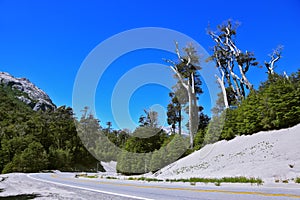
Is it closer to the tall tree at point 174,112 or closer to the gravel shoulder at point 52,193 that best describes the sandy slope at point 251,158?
the gravel shoulder at point 52,193

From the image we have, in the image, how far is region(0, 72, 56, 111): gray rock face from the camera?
15325cm

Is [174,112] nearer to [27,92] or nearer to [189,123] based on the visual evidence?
[189,123]

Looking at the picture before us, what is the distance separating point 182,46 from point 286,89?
1898 centimetres

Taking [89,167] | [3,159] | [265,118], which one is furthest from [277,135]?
[89,167]

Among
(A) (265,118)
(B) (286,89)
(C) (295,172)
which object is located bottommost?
(C) (295,172)

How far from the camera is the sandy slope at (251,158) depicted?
685 inches

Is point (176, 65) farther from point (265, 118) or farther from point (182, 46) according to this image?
point (265, 118)

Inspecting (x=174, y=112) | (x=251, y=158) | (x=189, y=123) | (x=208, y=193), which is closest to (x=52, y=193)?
(x=208, y=193)

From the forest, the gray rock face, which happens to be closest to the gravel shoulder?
the forest

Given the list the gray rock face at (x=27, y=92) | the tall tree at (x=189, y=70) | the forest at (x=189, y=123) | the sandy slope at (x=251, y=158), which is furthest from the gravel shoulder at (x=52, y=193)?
the gray rock face at (x=27, y=92)

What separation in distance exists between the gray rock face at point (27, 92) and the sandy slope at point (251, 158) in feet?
441

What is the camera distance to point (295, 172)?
15.6m

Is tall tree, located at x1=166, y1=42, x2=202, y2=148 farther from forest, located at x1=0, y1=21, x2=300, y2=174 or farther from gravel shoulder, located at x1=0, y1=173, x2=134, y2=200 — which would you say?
gravel shoulder, located at x1=0, y1=173, x2=134, y2=200

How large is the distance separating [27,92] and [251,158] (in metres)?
174
